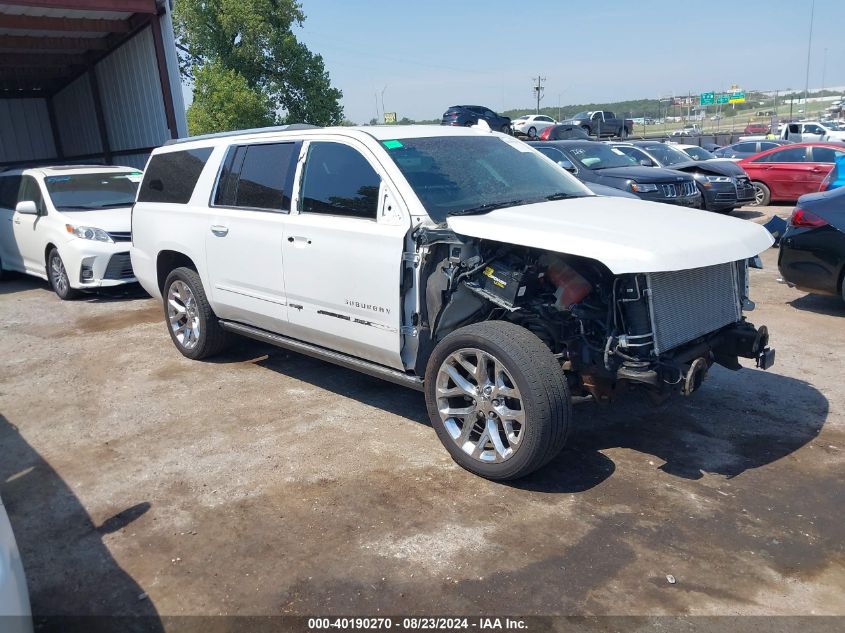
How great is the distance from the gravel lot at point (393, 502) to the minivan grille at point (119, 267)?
3384mm

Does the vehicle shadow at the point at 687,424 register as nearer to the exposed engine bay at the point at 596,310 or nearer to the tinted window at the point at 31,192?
the exposed engine bay at the point at 596,310

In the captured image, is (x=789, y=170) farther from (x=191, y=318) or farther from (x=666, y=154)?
(x=191, y=318)

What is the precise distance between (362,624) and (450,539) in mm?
724

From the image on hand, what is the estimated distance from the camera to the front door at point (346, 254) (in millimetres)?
4469

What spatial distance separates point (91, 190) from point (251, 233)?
6.13 metres

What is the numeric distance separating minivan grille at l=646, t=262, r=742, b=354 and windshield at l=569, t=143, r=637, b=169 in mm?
8767


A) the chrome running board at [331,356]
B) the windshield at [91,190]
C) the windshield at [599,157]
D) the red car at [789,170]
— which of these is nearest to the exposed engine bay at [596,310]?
the chrome running board at [331,356]

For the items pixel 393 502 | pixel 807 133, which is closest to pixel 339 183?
pixel 393 502

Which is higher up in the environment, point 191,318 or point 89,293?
point 191,318

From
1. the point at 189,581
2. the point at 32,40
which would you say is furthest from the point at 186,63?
the point at 189,581

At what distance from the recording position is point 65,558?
3521mm

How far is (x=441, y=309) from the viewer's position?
432 cm

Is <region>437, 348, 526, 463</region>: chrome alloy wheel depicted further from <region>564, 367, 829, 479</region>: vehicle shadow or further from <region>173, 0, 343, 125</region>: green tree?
<region>173, 0, 343, 125</region>: green tree

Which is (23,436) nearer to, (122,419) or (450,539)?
(122,419)
